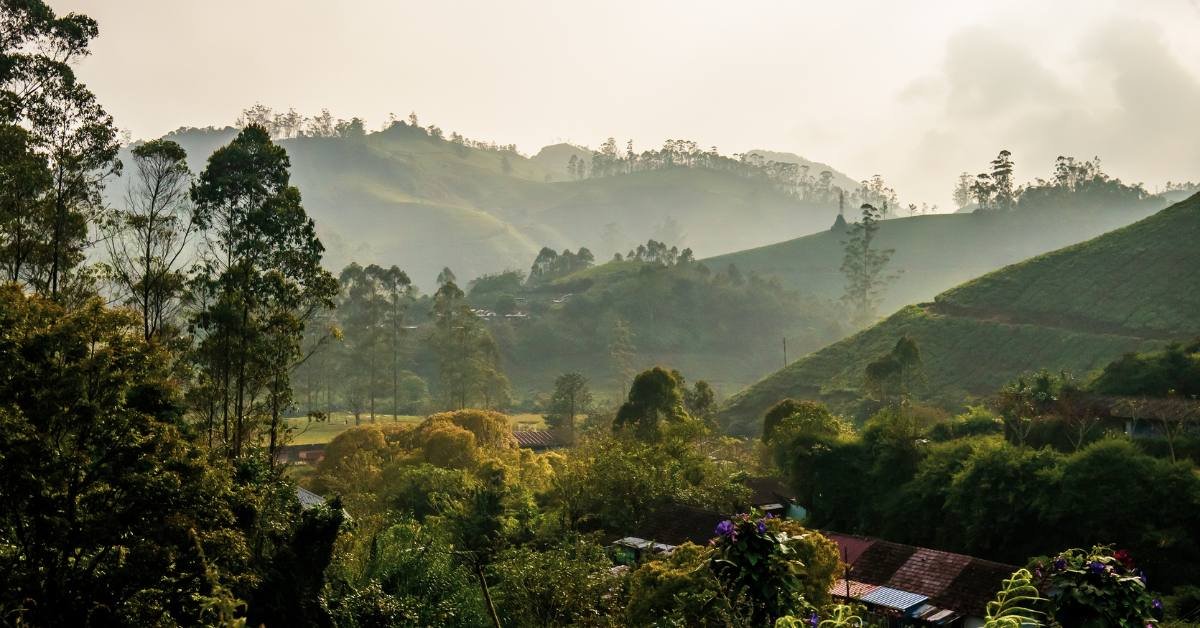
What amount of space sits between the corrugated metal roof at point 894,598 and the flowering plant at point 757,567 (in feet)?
62.9

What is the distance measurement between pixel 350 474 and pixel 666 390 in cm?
1712

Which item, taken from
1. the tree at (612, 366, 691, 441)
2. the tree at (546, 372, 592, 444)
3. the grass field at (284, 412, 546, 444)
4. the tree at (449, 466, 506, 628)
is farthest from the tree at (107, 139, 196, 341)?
the tree at (546, 372, 592, 444)

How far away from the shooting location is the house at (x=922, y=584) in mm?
25234

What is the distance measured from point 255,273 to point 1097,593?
2616 cm

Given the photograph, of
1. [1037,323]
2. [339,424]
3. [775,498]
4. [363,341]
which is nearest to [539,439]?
[339,424]

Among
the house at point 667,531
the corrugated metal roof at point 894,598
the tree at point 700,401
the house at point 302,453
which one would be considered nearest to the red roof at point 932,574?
the corrugated metal roof at point 894,598

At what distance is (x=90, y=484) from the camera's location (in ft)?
45.6

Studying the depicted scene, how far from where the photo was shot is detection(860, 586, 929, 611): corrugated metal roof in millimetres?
25250

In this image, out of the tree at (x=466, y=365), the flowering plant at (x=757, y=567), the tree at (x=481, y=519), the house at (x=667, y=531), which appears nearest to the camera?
the flowering plant at (x=757, y=567)

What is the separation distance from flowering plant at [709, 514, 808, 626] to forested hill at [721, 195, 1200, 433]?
6732 cm

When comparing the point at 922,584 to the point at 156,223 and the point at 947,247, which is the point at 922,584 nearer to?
the point at 156,223

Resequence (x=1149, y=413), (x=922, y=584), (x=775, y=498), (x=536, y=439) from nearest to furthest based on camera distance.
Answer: (x=922, y=584), (x=1149, y=413), (x=775, y=498), (x=536, y=439)

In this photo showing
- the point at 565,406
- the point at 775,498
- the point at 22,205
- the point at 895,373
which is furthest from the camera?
the point at 565,406

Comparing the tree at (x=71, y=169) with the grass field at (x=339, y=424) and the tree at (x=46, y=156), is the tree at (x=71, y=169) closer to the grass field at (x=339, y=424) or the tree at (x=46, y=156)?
the tree at (x=46, y=156)
